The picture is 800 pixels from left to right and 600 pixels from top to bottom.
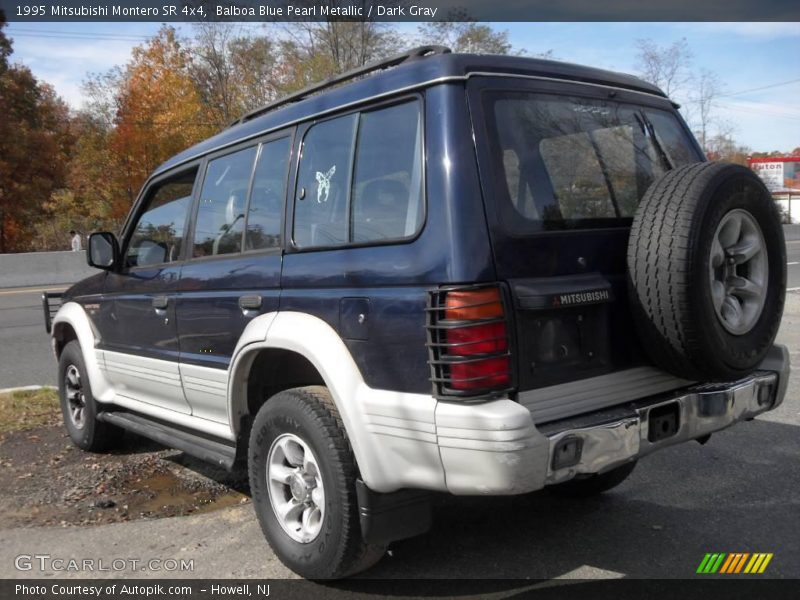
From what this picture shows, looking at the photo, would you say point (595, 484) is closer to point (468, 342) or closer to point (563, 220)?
point (563, 220)

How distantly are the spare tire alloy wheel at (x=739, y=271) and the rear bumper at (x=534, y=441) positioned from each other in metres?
0.43

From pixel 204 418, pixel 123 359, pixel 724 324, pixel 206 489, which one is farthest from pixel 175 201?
pixel 724 324

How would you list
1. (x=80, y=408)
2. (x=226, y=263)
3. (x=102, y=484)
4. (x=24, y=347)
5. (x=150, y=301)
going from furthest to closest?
(x=24, y=347) < (x=80, y=408) < (x=102, y=484) < (x=150, y=301) < (x=226, y=263)

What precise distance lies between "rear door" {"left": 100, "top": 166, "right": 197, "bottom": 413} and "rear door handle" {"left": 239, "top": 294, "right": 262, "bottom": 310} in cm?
79

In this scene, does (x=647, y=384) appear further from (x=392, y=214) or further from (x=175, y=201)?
(x=175, y=201)

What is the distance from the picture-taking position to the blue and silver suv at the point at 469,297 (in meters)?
2.73

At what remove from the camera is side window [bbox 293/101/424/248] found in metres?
2.99

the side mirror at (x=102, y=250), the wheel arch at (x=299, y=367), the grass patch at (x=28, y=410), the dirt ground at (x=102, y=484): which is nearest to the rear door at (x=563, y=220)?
the wheel arch at (x=299, y=367)

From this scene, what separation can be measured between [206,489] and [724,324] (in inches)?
124

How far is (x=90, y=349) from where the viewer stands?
526cm

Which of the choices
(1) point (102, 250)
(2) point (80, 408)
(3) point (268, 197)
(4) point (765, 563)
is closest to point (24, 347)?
(2) point (80, 408)

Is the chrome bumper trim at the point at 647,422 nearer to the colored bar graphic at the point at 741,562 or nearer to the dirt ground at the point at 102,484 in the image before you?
the colored bar graphic at the point at 741,562

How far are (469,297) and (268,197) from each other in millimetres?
1506

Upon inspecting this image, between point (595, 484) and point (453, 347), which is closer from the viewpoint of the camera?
point (453, 347)
